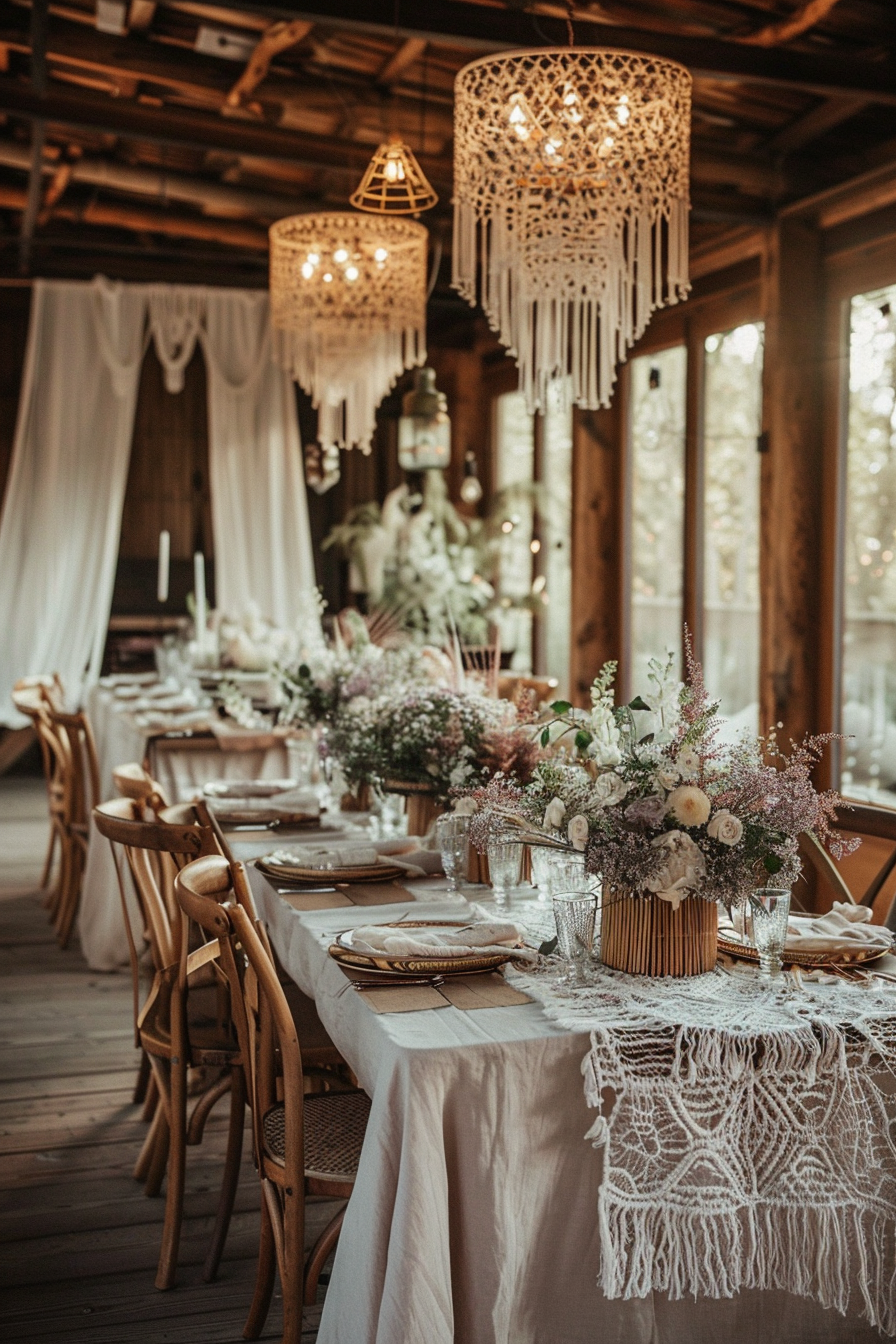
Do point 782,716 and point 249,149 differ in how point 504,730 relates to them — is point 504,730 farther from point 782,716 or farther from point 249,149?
point 249,149

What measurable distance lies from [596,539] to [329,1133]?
545cm

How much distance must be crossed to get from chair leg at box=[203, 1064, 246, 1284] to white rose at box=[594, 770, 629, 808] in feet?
3.54

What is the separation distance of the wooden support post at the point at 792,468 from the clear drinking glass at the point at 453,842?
9.97ft

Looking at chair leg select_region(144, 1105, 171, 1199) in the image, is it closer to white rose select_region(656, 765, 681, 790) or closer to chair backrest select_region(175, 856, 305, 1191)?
chair backrest select_region(175, 856, 305, 1191)

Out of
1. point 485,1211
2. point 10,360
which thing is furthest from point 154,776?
point 10,360

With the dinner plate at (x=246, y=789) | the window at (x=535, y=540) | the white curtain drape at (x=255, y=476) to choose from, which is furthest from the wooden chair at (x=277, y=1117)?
the white curtain drape at (x=255, y=476)

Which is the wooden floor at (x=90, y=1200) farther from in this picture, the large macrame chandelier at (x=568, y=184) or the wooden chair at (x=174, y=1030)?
the large macrame chandelier at (x=568, y=184)

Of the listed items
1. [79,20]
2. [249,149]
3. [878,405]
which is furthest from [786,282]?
[79,20]

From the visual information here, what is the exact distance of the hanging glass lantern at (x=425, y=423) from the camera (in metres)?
5.64

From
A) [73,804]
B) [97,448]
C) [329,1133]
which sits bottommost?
[329,1133]

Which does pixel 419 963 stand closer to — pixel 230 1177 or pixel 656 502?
pixel 230 1177

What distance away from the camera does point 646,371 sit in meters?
7.32

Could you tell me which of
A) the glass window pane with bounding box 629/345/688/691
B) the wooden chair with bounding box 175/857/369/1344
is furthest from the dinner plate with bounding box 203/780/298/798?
the glass window pane with bounding box 629/345/688/691

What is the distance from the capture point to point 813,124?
5348 millimetres
